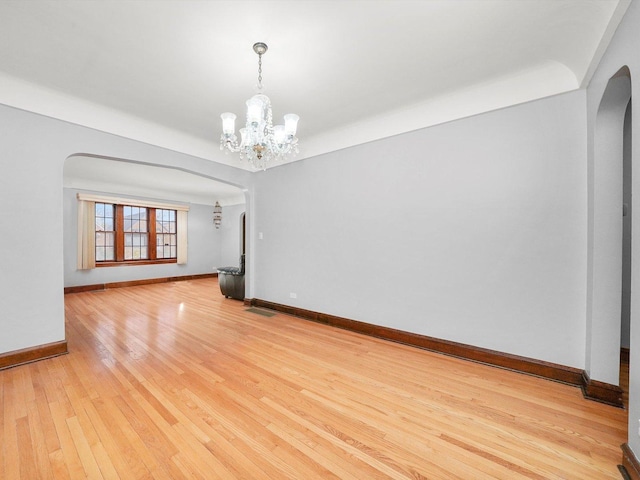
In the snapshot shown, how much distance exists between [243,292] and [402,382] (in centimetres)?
398

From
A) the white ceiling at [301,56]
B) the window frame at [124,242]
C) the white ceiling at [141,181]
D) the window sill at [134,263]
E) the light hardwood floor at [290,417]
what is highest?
the white ceiling at [301,56]

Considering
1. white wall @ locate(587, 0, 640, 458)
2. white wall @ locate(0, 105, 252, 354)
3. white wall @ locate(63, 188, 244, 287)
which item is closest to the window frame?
white wall @ locate(63, 188, 244, 287)

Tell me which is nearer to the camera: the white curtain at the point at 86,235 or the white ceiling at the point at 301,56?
the white ceiling at the point at 301,56

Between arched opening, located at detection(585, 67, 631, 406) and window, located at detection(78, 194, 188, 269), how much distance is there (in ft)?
30.3

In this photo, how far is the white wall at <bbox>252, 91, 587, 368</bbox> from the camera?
7.94ft

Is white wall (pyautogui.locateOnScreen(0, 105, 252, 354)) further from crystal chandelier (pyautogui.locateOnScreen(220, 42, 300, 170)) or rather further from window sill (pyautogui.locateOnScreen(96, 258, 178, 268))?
window sill (pyautogui.locateOnScreen(96, 258, 178, 268))

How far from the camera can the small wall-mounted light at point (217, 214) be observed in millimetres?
9008

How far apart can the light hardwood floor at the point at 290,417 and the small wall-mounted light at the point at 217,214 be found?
6.24 meters

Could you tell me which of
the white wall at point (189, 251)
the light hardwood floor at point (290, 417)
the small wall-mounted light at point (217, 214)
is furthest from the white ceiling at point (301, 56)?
the small wall-mounted light at point (217, 214)

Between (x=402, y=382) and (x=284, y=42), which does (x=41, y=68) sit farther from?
(x=402, y=382)

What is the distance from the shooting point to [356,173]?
3752 millimetres

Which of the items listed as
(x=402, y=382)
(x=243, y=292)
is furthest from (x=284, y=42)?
(x=243, y=292)

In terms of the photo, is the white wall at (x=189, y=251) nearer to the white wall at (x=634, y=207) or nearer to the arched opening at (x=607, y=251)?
the arched opening at (x=607, y=251)

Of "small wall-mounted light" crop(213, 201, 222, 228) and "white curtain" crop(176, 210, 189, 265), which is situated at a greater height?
"small wall-mounted light" crop(213, 201, 222, 228)
